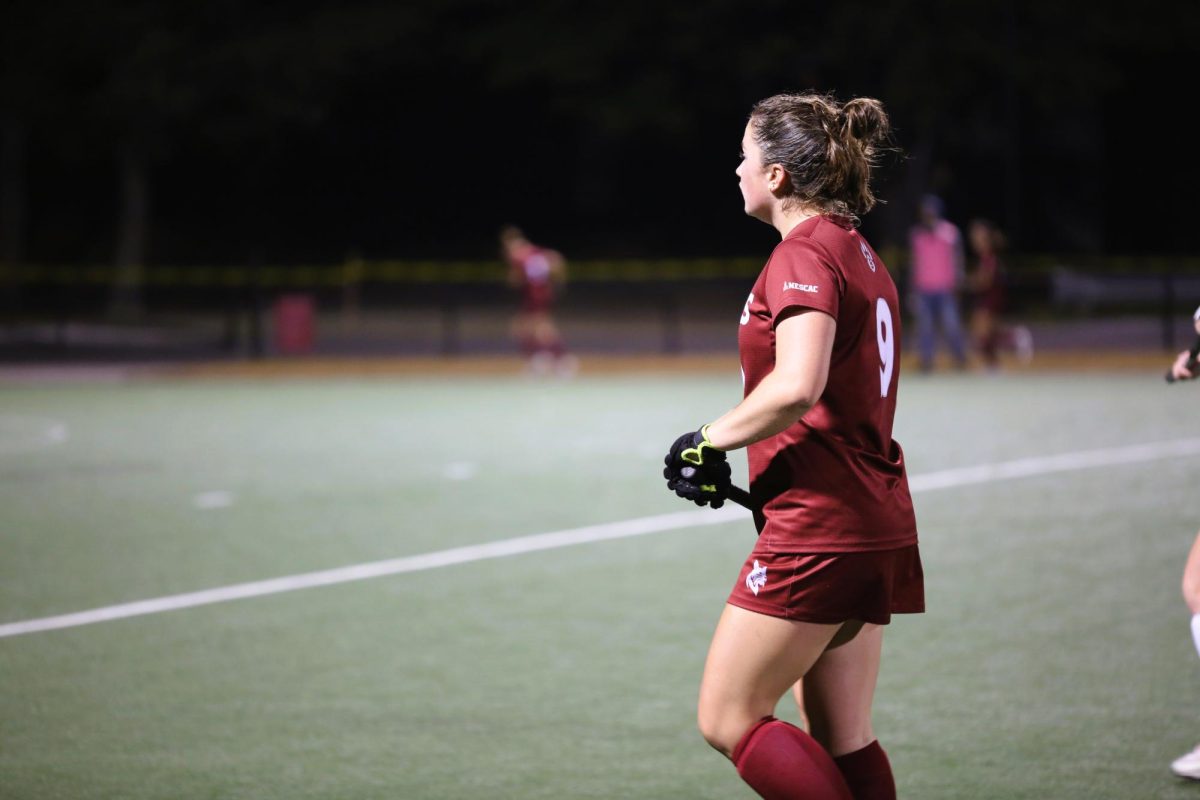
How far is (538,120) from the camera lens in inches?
2291

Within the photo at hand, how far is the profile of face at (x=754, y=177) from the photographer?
146 inches

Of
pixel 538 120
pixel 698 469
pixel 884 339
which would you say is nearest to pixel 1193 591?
pixel 884 339

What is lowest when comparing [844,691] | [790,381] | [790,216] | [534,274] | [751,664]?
[844,691]

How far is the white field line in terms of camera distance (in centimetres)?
810

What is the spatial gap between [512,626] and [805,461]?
14.1 feet

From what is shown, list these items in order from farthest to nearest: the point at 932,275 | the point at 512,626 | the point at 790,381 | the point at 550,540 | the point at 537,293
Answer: the point at 537,293 < the point at 932,275 < the point at 550,540 < the point at 512,626 < the point at 790,381

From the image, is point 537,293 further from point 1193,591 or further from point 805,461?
point 805,461

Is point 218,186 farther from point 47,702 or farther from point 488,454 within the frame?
point 47,702

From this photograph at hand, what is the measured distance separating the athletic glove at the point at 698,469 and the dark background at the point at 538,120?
2151cm

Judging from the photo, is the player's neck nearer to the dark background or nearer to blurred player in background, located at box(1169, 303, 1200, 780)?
blurred player in background, located at box(1169, 303, 1200, 780)

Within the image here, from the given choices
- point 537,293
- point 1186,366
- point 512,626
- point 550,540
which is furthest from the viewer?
point 537,293

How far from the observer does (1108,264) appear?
3772 centimetres

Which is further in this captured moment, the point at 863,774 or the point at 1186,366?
the point at 1186,366

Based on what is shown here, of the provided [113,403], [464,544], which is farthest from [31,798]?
[113,403]
